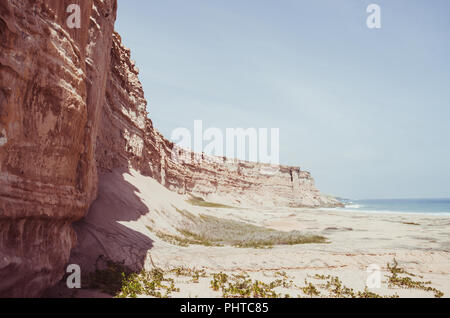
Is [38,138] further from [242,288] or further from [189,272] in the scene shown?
[242,288]

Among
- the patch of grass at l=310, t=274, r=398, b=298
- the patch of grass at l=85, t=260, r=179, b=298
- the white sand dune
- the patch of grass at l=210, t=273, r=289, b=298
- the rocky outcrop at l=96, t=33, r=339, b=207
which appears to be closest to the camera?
the patch of grass at l=85, t=260, r=179, b=298

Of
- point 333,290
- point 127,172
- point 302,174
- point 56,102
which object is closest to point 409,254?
point 333,290

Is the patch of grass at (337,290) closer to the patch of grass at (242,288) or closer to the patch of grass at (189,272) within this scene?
the patch of grass at (242,288)

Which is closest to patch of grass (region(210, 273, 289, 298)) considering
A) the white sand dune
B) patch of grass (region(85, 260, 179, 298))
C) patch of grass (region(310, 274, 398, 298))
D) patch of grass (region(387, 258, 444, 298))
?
the white sand dune

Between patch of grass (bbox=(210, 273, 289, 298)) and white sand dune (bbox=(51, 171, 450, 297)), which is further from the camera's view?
white sand dune (bbox=(51, 171, 450, 297))

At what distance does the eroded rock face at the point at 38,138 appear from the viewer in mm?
6230

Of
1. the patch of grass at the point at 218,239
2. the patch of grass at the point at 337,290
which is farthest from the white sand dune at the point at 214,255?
the patch of grass at the point at 218,239

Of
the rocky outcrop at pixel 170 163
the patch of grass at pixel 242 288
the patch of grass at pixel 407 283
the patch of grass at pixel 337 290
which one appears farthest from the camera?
the rocky outcrop at pixel 170 163

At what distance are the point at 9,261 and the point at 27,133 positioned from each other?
3.02m

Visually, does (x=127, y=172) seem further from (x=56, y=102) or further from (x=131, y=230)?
(x=56, y=102)

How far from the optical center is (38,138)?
716 centimetres

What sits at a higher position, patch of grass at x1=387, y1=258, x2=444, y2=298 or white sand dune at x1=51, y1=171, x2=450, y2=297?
white sand dune at x1=51, y1=171, x2=450, y2=297

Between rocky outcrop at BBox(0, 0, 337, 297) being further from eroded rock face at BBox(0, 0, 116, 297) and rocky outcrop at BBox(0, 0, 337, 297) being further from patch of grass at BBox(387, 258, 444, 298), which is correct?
patch of grass at BBox(387, 258, 444, 298)

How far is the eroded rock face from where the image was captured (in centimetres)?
623
